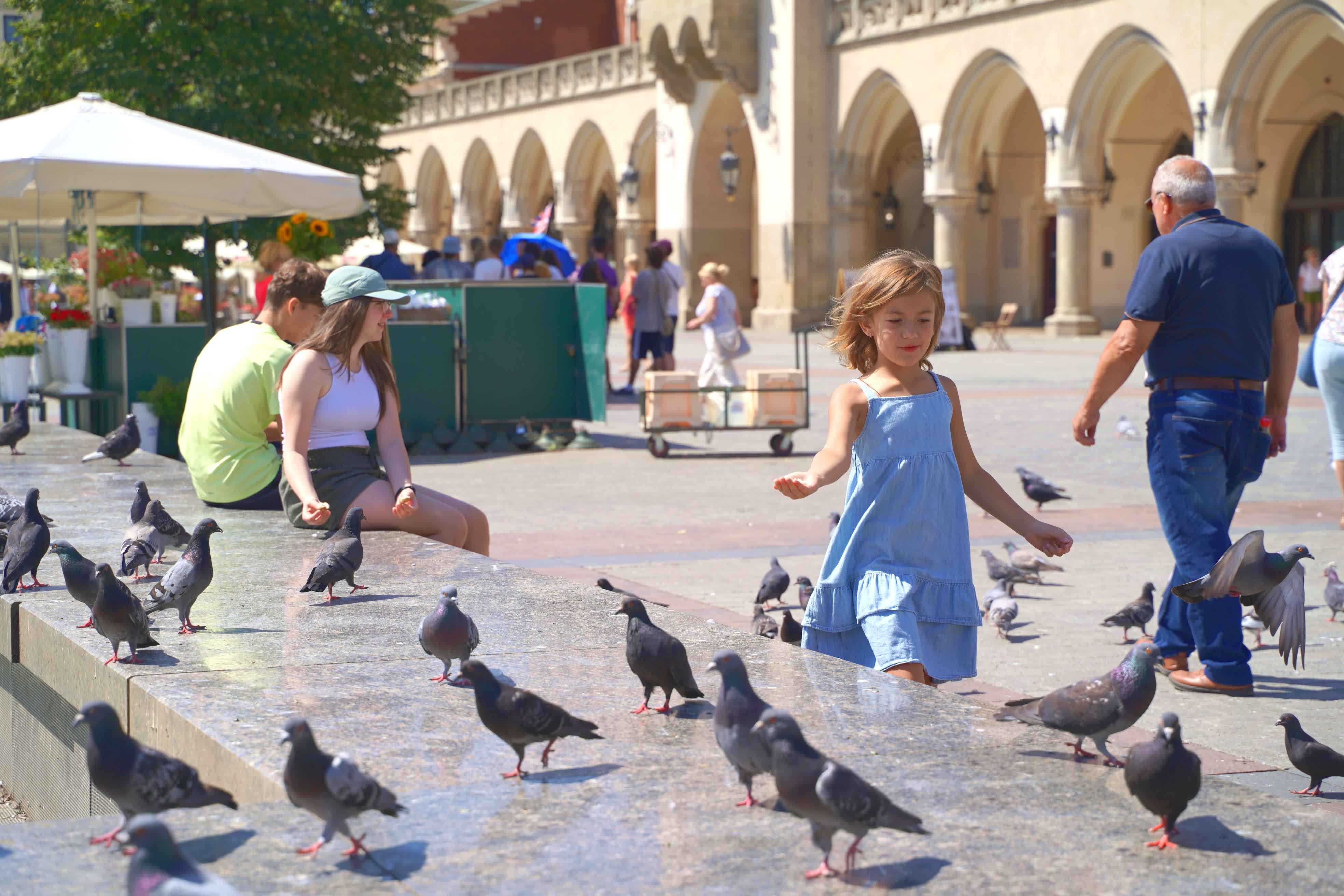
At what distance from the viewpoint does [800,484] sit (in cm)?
448

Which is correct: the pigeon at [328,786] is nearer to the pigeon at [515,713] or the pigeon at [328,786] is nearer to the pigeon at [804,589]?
the pigeon at [515,713]

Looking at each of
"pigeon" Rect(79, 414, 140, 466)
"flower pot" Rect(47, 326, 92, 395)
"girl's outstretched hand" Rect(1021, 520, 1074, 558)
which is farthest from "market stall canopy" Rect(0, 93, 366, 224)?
"girl's outstretched hand" Rect(1021, 520, 1074, 558)

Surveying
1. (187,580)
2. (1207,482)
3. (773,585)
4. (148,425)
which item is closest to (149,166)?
(148,425)

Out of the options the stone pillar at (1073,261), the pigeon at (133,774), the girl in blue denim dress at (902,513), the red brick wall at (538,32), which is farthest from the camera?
the red brick wall at (538,32)

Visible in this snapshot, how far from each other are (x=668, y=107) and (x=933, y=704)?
38.8 meters

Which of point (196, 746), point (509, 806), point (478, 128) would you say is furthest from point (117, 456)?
point (478, 128)

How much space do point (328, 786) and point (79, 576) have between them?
2.37 meters

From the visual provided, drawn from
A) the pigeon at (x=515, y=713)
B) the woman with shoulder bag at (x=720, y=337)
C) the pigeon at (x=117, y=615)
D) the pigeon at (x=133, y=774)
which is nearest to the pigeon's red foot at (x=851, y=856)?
the pigeon at (x=515, y=713)

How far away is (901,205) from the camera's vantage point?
43125 millimetres

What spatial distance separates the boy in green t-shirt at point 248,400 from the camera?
7656 millimetres

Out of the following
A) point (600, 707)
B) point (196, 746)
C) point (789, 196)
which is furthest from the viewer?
point (789, 196)

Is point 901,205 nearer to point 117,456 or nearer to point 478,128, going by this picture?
point 478,128

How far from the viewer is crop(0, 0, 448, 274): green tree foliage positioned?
928 inches

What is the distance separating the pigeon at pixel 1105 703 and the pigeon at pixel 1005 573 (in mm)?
4155
